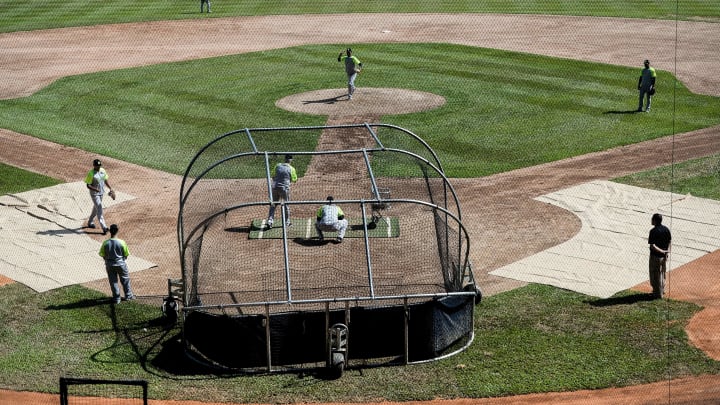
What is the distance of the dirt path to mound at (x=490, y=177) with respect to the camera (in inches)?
677

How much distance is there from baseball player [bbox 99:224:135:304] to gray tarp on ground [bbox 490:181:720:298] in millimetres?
7057

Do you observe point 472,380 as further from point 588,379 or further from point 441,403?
point 588,379

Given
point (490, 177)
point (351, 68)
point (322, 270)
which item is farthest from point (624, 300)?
point (351, 68)

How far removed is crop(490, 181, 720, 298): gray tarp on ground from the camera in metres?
17.5

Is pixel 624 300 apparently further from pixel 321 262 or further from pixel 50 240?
pixel 50 240

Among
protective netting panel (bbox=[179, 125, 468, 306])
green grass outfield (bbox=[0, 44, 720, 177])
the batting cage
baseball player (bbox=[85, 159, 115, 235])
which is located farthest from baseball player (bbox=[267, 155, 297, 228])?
green grass outfield (bbox=[0, 44, 720, 177])

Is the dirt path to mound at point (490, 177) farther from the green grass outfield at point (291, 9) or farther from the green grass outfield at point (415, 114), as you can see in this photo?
the green grass outfield at point (291, 9)

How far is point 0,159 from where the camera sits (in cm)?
2634

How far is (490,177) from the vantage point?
2411cm

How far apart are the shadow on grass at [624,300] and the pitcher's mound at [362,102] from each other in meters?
14.8

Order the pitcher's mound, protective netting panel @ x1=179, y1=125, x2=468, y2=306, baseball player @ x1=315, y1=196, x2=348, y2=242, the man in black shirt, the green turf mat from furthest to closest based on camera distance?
the pitcher's mound → the green turf mat → baseball player @ x1=315, y1=196, x2=348, y2=242 → the man in black shirt → protective netting panel @ x1=179, y1=125, x2=468, y2=306

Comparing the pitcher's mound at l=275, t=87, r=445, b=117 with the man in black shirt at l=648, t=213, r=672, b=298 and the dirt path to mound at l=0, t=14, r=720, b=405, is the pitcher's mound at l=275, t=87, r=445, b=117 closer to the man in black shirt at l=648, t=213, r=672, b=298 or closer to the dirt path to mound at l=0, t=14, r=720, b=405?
the dirt path to mound at l=0, t=14, r=720, b=405

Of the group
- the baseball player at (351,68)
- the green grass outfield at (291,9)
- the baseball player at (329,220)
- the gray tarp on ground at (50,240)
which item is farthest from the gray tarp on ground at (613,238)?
the green grass outfield at (291,9)

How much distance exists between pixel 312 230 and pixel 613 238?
257 inches
